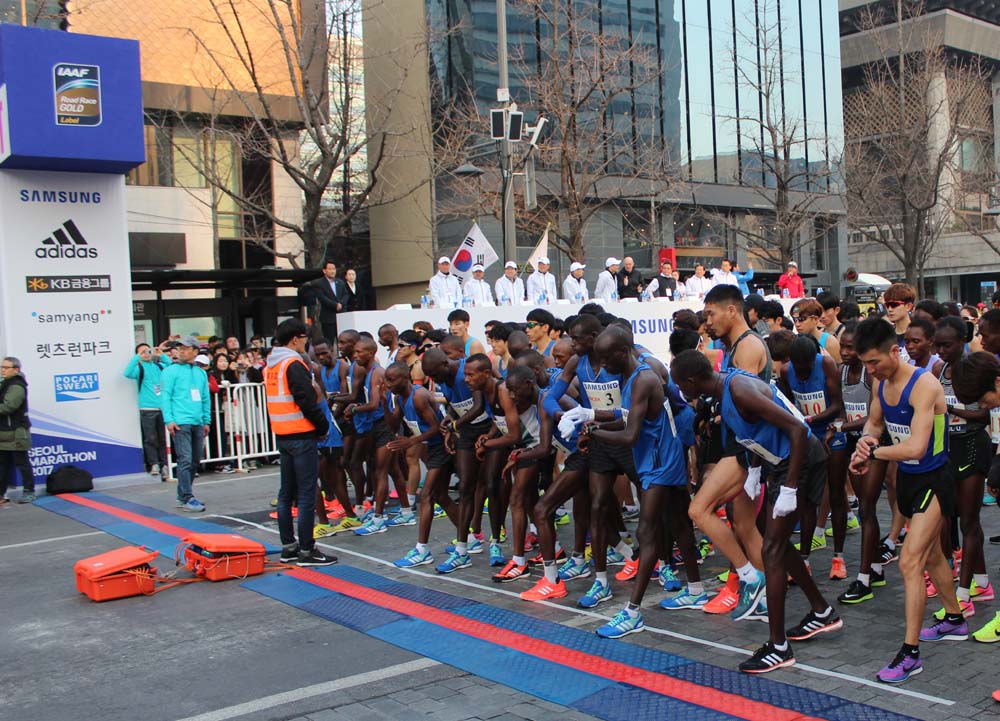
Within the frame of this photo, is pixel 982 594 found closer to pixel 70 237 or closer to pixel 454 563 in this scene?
pixel 454 563

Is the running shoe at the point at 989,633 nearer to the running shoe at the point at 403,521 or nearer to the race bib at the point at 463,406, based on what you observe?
the race bib at the point at 463,406

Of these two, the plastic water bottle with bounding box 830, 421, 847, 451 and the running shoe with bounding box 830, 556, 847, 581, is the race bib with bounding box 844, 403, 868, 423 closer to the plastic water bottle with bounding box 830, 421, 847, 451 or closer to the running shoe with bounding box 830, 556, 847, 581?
the plastic water bottle with bounding box 830, 421, 847, 451

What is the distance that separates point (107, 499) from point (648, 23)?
27.2 meters

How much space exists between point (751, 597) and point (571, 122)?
17576 millimetres

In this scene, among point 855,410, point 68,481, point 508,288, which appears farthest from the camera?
point 508,288

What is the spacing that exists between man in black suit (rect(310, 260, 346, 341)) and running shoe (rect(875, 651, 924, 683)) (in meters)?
12.1

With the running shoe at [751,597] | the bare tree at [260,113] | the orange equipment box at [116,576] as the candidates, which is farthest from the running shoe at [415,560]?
the bare tree at [260,113]

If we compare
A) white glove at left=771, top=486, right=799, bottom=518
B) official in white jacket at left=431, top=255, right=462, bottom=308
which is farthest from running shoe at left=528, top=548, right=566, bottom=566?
official in white jacket at left=431, top=255, right=462, bottom=308

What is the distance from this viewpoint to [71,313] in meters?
13.4

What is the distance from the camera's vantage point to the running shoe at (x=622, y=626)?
6.04 metres

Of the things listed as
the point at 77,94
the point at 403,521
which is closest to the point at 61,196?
the point at 77,94

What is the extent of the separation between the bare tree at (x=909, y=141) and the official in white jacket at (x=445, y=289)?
1804cm

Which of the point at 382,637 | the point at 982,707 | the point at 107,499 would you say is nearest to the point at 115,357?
the point at 107,499

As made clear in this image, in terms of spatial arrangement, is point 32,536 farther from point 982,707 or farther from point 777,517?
point 982,707
